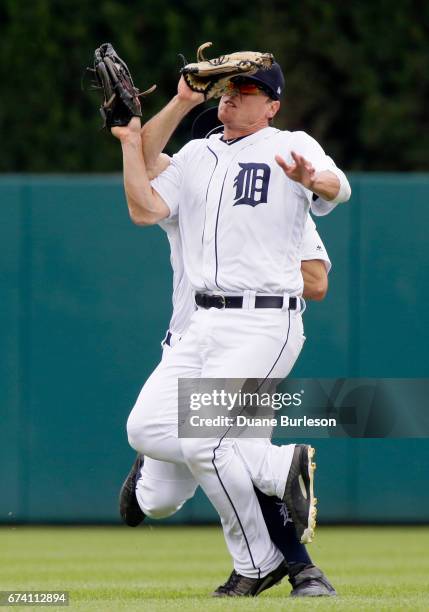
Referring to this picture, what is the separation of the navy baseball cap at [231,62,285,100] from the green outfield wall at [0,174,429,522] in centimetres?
323

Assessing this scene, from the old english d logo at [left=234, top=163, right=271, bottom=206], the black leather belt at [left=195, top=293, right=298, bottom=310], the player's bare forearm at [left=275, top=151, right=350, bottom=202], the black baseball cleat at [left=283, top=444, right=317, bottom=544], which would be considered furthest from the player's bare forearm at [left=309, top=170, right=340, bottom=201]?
the black baseball cleat at [left=283, top=444, right=317, bottom=544]

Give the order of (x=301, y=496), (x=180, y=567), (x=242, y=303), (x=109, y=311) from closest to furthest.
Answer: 1. (x=301, y=496)
2. (x=242, y=303)
3. (x=180, y=567)
4. (x=109, y=311)

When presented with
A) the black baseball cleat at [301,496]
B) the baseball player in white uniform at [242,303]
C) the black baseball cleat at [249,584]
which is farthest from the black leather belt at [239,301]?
the black baseball cleat at [249,584]

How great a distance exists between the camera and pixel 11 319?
8.91 m

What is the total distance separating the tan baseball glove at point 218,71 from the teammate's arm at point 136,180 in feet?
0.93

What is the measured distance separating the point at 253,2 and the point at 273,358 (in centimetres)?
1017

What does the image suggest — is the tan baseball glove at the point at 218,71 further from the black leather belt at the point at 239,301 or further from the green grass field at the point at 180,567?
the green grass field at the point at 180,567

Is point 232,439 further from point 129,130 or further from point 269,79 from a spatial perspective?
point 269,79

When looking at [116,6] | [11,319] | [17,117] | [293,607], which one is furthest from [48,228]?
[116,6]

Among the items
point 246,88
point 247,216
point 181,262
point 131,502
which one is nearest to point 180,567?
point 131,502

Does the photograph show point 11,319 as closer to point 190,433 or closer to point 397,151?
point 190,433

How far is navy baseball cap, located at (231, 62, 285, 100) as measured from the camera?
5594mm

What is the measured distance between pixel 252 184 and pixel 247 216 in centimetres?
14

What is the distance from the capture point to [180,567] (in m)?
7.43
